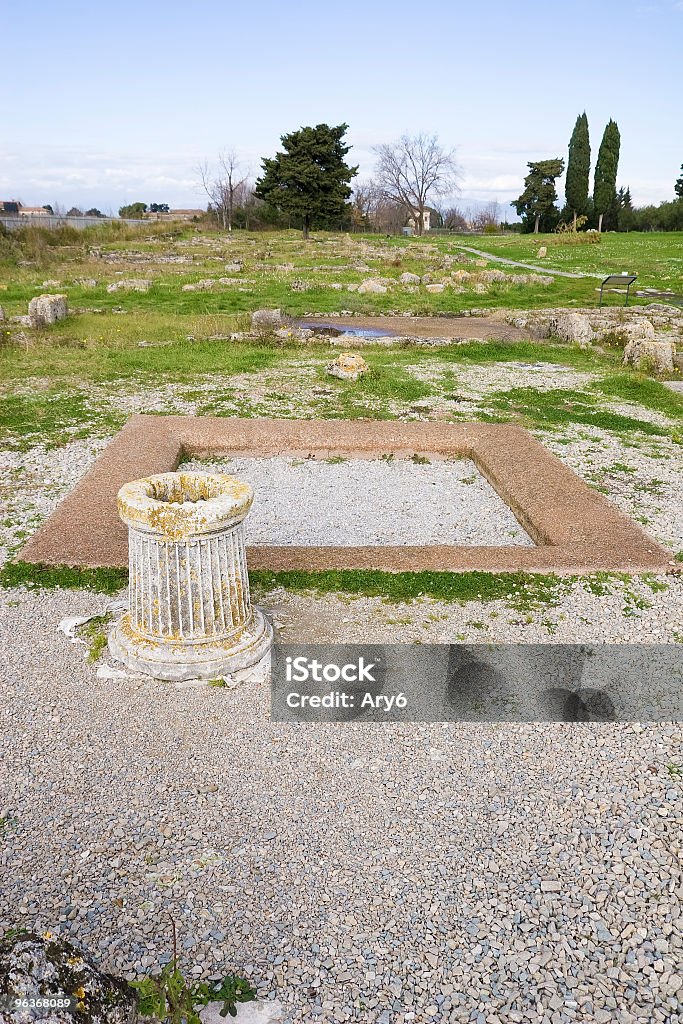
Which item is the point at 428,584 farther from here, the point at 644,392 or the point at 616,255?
the point at 616,255

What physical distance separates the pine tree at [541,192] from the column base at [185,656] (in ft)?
189

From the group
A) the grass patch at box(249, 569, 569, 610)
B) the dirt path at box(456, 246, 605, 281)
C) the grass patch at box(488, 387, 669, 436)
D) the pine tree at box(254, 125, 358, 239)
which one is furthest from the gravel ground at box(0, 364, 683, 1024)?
the pine tree at box(254, 125, 358, 239)

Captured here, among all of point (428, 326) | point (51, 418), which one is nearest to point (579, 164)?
point (428, 326)

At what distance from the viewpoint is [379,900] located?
316cm

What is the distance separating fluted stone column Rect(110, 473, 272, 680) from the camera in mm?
4414

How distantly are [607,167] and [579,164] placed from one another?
2008 millimetres

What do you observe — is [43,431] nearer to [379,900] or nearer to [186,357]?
[186,357]

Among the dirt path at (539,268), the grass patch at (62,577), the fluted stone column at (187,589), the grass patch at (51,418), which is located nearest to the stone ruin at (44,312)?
the grass patch at (51,418)

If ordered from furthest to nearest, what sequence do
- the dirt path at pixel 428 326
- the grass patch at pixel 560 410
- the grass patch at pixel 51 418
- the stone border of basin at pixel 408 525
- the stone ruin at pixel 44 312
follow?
the dirt path at pixel 428 326 < the stone ruin at pixel 44 312 < the grass patch at pixel 560 410 < the grass patch at pixel 51 418 < the stone border of basin at pixel 408 525

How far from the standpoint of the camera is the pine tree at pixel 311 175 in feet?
144

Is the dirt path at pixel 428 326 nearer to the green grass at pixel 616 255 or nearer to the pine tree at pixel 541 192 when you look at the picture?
the green grass at pixel 616 255

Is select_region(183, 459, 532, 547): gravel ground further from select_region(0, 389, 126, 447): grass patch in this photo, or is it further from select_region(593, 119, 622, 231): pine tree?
select_region(593, 119, 622, 231): pine tree

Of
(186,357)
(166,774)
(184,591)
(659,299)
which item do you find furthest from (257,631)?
(659,299)

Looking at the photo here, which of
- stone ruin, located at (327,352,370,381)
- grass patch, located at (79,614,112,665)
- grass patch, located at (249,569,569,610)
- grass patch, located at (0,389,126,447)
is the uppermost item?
stone ruin, located at (327,352,370,381)
